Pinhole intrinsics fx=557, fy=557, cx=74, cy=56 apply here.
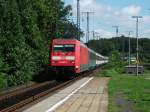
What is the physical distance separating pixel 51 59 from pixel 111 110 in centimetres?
2811

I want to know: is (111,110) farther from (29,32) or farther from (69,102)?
(29,32)

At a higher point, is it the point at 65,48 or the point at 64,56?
the point at 65,48

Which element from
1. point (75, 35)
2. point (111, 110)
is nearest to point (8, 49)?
point (111, 110)

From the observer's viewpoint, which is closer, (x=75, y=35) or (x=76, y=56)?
(x=76, y=56)

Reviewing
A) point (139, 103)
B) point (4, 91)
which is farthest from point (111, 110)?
point (4, 91)

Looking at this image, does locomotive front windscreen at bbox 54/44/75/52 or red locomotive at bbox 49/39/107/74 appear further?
locomotive front windscreen at bbox 54/44/75/52

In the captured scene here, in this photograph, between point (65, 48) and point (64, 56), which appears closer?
point (64, 56)

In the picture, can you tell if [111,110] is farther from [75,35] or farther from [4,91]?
[75,35]

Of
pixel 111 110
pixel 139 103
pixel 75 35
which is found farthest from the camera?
pixel 75 35

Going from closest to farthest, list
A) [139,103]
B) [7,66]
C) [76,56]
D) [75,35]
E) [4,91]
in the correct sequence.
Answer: [139,103], [4,91], [7,66], [76,56], [75,35]

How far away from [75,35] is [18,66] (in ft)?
184

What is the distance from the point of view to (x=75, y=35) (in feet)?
312

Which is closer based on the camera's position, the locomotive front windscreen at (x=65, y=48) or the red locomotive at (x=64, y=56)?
the red locomotive at (x=64, y=56)

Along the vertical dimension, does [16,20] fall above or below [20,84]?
above
